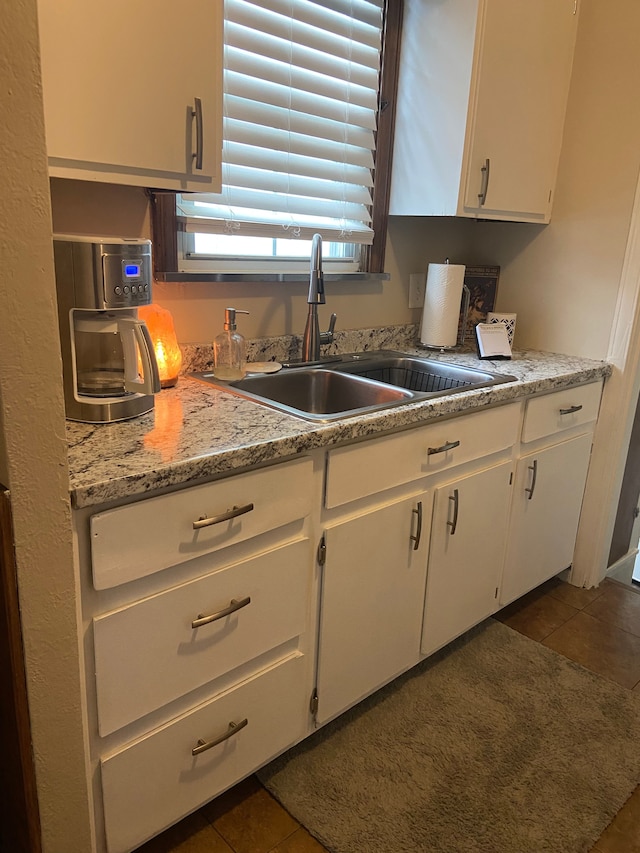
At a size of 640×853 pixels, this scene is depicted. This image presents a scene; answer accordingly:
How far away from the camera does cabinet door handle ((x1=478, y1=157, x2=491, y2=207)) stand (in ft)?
6.71

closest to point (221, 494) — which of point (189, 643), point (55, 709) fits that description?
point (189, 643)

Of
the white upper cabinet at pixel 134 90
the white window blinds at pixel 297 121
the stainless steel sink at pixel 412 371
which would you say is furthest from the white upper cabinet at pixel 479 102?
the white upper cabinet at pixel 134 90

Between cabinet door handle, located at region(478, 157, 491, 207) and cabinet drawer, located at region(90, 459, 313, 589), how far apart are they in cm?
120

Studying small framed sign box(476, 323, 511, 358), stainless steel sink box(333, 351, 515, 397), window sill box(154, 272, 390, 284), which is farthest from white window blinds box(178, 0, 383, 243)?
small framed sign box(476, 323, 511, 358)

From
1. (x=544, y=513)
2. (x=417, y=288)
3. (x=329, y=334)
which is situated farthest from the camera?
(x=417, y=288)

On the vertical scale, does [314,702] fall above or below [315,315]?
below

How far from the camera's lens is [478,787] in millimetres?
1600

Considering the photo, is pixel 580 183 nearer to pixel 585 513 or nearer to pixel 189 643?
pixel 585 513

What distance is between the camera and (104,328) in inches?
50.2

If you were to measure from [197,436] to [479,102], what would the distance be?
4.69 feet

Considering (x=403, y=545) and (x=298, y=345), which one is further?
(x=298, y=345)

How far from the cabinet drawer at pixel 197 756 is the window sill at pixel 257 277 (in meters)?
1.02

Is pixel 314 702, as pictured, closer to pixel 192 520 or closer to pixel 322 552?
pixel 322 552

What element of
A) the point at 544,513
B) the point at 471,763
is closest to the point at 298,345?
the point at 544,513
